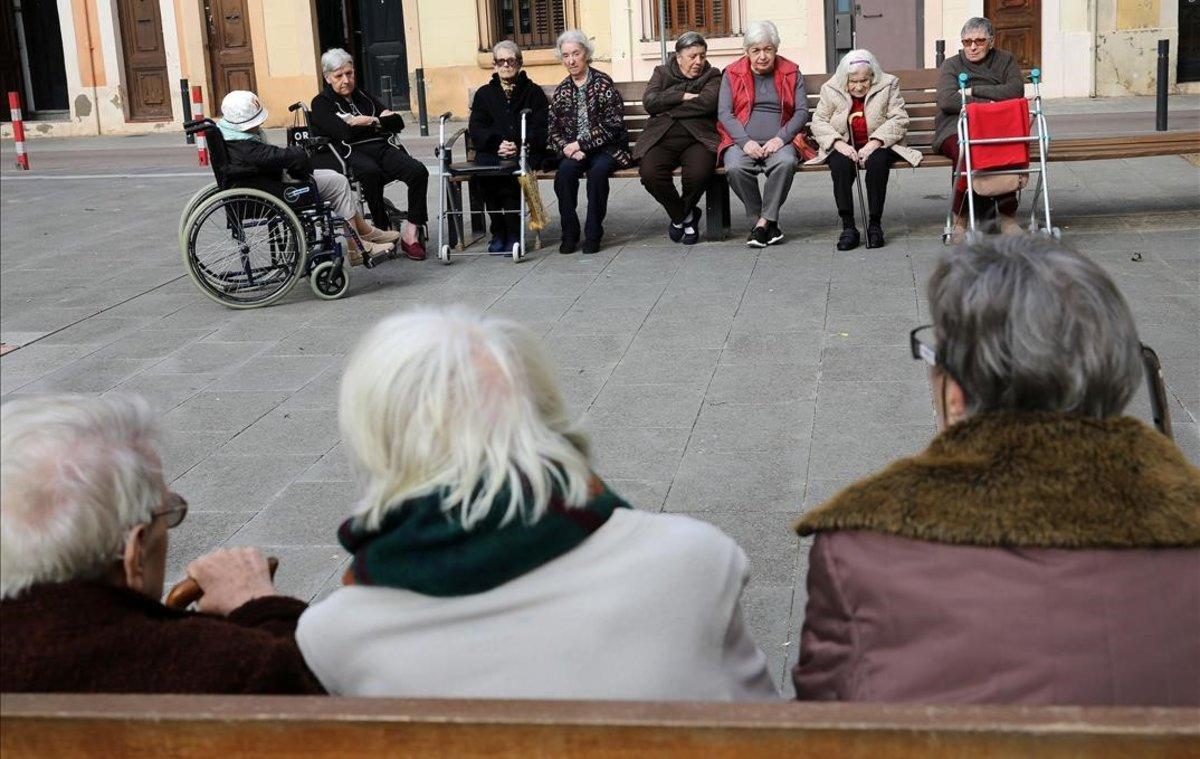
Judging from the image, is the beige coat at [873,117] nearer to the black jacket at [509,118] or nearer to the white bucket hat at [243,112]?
the black jacket at [509,118]

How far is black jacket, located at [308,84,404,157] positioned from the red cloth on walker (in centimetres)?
341

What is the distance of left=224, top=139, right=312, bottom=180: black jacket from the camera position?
317 inches

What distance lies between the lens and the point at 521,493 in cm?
196

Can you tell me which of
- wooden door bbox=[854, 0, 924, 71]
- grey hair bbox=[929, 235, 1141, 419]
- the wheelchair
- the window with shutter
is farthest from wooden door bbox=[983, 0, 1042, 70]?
grey hair bbox=[929, 235, 1141, 419]

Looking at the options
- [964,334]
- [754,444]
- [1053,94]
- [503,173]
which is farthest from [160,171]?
[964,334]

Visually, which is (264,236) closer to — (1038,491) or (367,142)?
(367,142)

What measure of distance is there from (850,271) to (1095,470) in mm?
6313

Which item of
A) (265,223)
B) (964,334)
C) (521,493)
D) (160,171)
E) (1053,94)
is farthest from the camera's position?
(1053,94)

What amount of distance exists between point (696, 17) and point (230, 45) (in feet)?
21.8

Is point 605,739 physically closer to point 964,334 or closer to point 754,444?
point 964,334

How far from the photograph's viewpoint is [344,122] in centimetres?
932

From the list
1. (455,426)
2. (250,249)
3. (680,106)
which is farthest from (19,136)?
(455,426)

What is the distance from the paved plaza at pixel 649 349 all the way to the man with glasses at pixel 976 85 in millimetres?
444

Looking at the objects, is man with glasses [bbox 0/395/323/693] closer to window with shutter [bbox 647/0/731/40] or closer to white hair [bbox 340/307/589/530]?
white hair [bbox 340/307/589/530]
